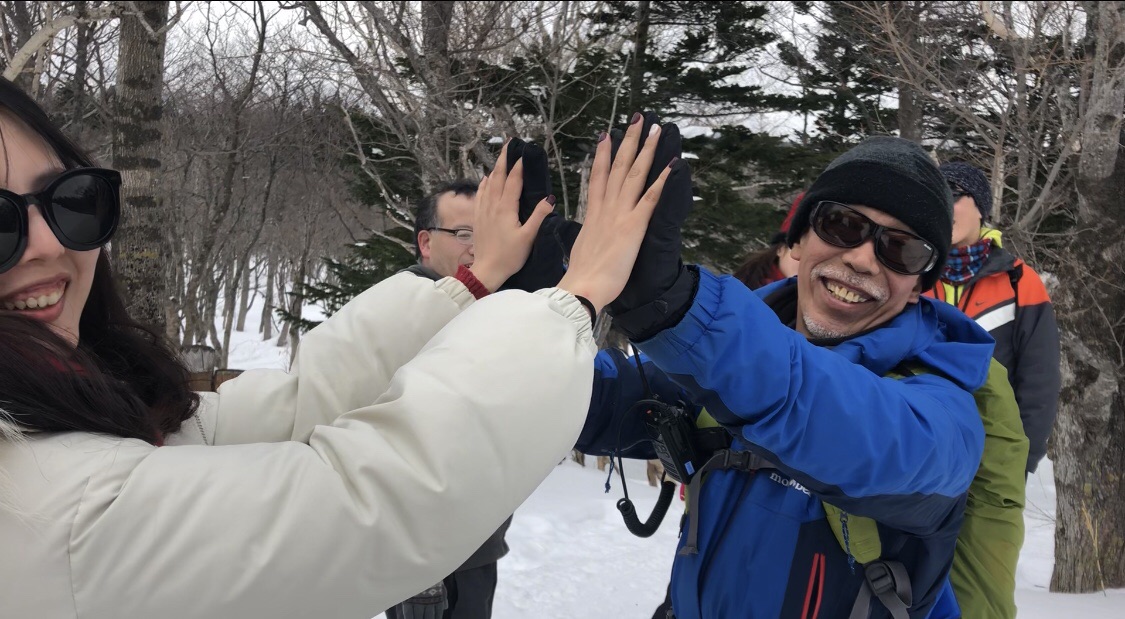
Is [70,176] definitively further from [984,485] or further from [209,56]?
[209,56]

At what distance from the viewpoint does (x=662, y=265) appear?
105cm

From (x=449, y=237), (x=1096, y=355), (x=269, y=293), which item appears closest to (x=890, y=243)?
(x=449, y=237)

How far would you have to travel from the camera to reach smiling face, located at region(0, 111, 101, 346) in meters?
1.08

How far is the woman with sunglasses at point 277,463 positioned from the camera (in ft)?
2.74

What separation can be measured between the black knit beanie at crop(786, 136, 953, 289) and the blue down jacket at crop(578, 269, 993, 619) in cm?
16

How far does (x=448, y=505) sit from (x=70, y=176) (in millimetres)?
771

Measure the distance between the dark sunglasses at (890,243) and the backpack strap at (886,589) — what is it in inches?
21.5

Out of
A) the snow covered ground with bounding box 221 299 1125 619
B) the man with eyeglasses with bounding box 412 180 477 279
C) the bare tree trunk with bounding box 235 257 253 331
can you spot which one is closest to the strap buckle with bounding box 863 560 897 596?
the man with eyeglasses with bounding box 412 180 477 279

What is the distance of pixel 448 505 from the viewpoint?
886mm

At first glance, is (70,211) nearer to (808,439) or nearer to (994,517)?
(808,439)

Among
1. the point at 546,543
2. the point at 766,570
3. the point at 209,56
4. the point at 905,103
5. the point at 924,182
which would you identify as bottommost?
the point at 546,543

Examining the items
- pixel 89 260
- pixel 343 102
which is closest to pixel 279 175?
pixel 343 102

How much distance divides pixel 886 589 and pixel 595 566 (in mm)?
4625

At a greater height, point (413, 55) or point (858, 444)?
point (413, 55)
